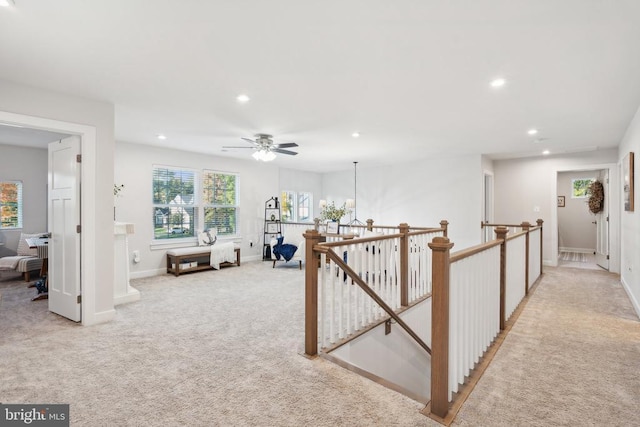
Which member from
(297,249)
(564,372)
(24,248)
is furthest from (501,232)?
(24,248)

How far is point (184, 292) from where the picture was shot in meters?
4.70

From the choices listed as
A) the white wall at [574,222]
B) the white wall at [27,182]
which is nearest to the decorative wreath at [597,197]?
the white wall at [574,222]

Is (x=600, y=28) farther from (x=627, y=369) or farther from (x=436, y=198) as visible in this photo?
(x=436, y=198)

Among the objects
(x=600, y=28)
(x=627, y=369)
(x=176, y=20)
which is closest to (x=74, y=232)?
(x=176, y=20)

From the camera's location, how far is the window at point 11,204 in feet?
19.4

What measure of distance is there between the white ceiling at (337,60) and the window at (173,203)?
6.27 ft

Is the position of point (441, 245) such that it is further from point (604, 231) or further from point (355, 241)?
point (604, 231)

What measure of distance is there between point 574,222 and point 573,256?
49.8 inches

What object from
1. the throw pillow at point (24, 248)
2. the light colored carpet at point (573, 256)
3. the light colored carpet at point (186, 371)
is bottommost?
the light colored carpet at point (186, 371)

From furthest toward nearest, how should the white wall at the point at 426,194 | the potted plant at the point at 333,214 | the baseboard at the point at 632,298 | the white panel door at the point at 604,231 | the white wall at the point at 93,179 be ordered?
the potted plant at the point at 333,214 → the white wall at the point at 426,194 → the white panel door at the point at 604,231 → the baseboard at the point at 632,298 → the white wall at the point at 93,179

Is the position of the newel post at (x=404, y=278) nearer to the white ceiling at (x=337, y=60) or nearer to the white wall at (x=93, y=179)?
the white ceiling at (x=337, y=60)

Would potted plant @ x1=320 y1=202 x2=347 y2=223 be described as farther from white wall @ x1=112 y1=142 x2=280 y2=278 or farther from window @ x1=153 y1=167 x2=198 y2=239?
window @ x1=153 y1=167 x2=198 y2=239

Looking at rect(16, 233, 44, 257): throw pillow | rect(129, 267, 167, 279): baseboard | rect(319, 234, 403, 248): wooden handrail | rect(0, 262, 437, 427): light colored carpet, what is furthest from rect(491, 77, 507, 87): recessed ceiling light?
rect(16, 233, 44, 257): throw pillow

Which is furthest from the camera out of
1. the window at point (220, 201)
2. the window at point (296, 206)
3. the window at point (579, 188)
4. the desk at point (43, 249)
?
the window at point (296, 206)
